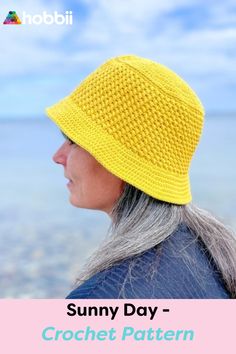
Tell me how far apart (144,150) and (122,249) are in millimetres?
230

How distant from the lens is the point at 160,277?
43.4 inches

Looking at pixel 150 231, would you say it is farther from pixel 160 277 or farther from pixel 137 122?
pixel 137 122

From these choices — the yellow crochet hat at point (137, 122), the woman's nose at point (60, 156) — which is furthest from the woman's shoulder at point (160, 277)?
the woman's nose at point (60, 156)

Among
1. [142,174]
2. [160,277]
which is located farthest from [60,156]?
[160,277]

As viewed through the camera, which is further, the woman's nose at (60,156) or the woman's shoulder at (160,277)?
the woman's nose at (60,156)

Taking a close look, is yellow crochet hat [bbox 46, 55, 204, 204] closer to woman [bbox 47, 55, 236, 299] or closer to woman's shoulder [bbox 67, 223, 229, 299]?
woman [bbox 47, 55, 236, 299]

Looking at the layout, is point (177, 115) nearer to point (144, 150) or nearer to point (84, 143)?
point (144, 150)

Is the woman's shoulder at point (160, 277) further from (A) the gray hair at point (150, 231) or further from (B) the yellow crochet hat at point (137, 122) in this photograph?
(B) the yellow crochet hat at point (137, 122)

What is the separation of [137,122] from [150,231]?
0.24 meters

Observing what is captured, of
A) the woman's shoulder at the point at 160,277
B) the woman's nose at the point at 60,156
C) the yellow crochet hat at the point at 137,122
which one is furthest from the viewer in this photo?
the woman's nose at the point at 60,156

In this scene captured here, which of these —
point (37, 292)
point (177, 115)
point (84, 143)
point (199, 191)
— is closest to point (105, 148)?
point (84, 143)

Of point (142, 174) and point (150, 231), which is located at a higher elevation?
point (142, 174)

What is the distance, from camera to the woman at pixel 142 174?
1.15m

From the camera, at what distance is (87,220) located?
412 cm
